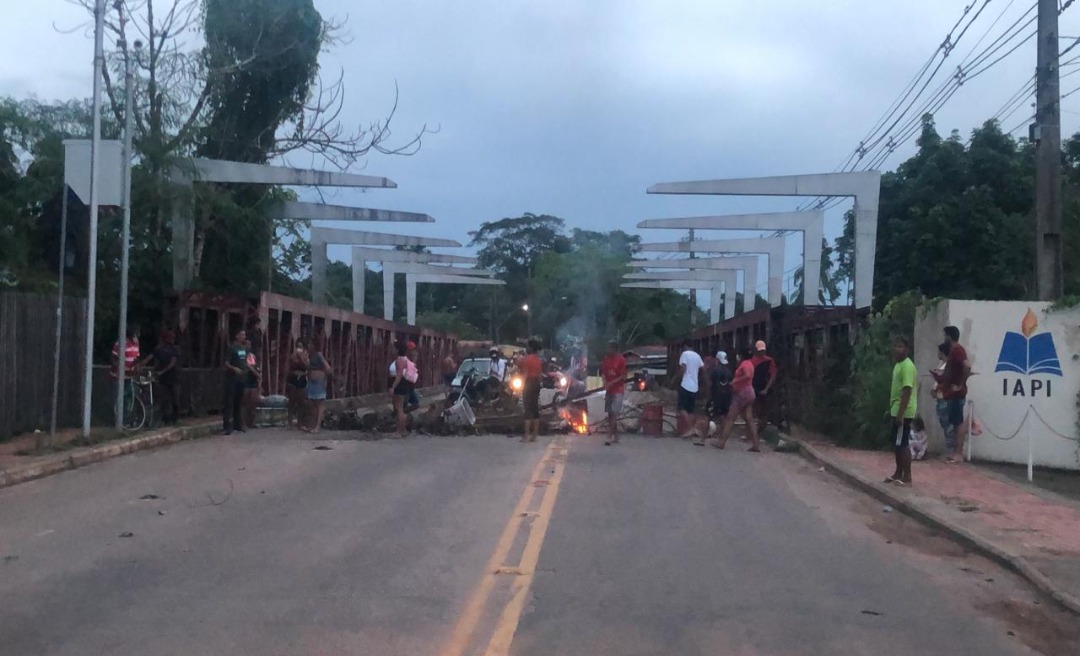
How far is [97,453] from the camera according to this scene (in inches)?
641

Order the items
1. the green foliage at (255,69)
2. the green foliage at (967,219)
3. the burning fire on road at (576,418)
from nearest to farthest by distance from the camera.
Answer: the burning fire on road at (576,418) < the green foliage at (255,69) < the green foliage at (967,219)

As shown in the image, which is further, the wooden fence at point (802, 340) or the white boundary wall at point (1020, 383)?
the wooden fence at point (802, 340)

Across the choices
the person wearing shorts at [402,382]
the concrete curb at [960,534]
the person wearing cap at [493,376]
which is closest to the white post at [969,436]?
the concrete curb at [960,534]

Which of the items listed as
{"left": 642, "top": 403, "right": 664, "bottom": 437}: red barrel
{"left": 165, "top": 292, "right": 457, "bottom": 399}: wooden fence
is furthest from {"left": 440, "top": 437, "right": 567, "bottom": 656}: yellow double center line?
{"left": 165, "top": 292, "right": 457, "bottom": 399}: wooden fence

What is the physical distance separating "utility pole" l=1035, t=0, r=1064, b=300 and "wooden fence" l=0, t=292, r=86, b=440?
51.7ft

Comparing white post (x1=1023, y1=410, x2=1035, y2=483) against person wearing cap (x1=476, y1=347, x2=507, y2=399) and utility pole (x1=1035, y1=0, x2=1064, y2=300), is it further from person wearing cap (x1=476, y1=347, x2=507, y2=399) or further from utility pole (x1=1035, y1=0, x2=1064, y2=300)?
person wearing cap (x1=476, y1=347, x2=507, y2=399)

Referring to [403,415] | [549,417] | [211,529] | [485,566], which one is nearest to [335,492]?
[211,529]

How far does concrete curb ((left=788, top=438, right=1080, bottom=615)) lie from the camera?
8.57 metres

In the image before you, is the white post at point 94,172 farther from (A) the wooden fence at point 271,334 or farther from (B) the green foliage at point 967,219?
(B) the green foliage at point 967,219

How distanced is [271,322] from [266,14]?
882 cm

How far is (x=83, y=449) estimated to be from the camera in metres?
16.3

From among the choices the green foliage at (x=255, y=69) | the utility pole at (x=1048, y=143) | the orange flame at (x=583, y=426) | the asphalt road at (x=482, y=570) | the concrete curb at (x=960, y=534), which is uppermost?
the green foliage at (x=255, y=69)

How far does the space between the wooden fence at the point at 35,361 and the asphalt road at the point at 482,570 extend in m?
3.80

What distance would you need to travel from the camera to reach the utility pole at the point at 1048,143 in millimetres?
17672
